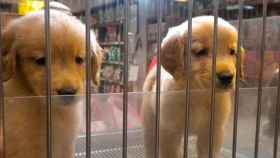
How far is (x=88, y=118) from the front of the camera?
0.72 metres

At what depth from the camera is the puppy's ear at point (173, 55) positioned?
1128mm

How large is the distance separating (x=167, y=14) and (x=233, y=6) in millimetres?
210

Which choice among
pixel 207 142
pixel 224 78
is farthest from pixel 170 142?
pixel 224 78

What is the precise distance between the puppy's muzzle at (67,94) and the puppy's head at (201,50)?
0.38 metres

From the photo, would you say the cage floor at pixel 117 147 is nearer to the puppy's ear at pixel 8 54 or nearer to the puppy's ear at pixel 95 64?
the puppy's ear at pixel 95 64

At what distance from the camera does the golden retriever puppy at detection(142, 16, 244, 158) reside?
0.99m

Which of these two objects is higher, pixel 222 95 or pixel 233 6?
pixel 233 6

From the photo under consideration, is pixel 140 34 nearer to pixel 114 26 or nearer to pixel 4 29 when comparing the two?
pixel 114 26

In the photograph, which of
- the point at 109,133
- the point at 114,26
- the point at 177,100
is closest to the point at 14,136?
the point at 109,133

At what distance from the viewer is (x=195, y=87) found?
1026 millimetres

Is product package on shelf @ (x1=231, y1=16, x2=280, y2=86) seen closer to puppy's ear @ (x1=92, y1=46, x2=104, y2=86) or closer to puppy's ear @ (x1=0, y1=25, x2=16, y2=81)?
puppy's ear @ (x1=92, y1=46, x2=104, y2=86)

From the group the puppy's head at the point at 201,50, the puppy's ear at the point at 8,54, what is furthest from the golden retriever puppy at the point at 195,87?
the puppy's ear at the point at 8,54

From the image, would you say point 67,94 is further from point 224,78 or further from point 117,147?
point 224,78

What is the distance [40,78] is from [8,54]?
0.35 ft
